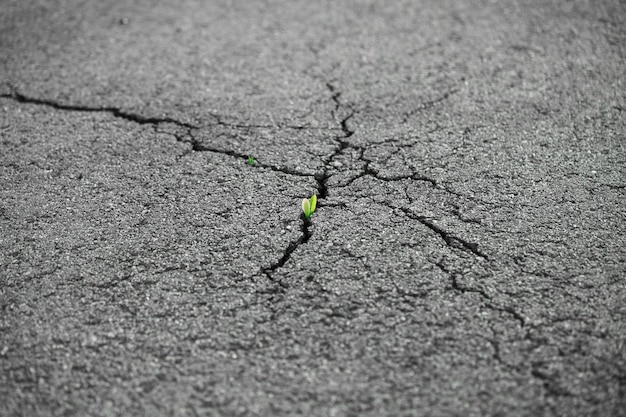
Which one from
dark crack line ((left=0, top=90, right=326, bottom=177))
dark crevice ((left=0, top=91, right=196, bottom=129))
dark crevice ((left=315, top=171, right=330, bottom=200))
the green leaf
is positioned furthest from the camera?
dark crevice ((left=0, top=91, right=196, bottom=129))

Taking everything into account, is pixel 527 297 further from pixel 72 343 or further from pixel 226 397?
pixel 72 343

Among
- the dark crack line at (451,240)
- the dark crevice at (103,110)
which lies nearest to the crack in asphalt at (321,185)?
the dark crack line at (451,240)

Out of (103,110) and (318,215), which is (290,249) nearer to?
(318,215)

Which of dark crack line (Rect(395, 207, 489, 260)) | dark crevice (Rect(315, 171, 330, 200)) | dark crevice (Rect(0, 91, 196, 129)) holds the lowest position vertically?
dark crevice (Rect(0, 91, 196, 129))

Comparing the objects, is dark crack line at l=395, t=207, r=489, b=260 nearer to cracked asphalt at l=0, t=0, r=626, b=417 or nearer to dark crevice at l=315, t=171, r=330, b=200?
cracked asphalt at l=0, t=0, r=626, b=417

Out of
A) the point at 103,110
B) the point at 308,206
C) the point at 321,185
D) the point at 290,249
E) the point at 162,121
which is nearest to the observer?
the point at 290,249

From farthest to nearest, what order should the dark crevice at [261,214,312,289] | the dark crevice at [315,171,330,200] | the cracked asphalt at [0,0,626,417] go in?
the dark crevice at [315,171,330,200], the dark crevice at [261,214,312,289], the cracked asphalt at [0,0,626,417]

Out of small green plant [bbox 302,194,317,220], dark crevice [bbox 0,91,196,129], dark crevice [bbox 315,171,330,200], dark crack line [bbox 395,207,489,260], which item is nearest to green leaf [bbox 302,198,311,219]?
small green plant [bbox 302,194,317,220]

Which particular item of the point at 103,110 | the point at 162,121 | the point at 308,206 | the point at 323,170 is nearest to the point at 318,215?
the point at 308,206

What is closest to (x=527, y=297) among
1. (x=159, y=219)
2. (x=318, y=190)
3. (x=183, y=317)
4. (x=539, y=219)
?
(x=539, y=219)

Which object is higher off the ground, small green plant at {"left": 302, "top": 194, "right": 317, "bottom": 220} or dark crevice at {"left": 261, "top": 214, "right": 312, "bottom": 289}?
small green plant at {"left": 302, "top": 194, "right": 317, "bottom": 220}
